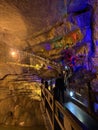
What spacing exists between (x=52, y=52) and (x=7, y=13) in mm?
6447

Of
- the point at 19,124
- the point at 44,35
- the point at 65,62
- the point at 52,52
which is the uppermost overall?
the point at 44,35

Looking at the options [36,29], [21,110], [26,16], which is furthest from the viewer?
[36,29]

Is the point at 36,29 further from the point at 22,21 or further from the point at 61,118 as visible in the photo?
the point at 61,118

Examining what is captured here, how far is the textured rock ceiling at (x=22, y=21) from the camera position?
7.71m

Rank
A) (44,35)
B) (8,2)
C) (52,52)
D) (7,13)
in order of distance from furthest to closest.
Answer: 1. (52,52)
2. (44,35)
3. (7,13)
4. (8,2)

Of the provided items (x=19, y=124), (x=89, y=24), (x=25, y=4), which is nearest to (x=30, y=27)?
(x=25, y=4)

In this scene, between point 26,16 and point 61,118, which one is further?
point 26,16

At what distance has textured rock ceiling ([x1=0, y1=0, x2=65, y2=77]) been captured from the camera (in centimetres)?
771

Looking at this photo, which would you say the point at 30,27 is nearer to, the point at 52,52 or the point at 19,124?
the point at 52,52

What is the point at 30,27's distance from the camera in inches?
442

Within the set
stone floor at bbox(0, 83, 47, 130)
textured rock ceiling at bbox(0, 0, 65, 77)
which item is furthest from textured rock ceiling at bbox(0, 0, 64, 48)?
stone floor at bbox(0, 83, 47, 130)

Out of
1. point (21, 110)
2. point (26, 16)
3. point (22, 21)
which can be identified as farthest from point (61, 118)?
point (21, 110)

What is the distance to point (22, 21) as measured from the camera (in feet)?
32.7

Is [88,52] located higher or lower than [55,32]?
lower
